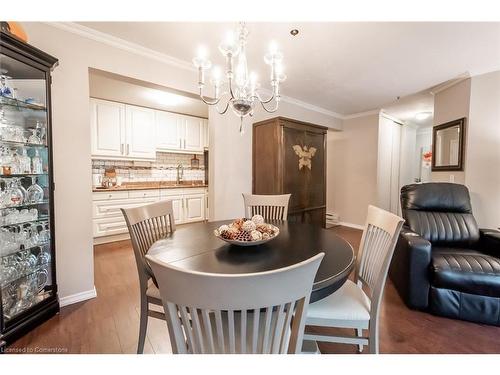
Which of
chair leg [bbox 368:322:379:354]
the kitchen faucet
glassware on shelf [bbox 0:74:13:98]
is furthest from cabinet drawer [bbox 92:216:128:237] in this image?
chair leg [bbox 368:322:379:354]

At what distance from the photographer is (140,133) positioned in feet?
12.7

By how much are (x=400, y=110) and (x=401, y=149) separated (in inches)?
47.7

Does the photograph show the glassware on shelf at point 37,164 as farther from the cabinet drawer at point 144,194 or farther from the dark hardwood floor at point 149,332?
the cabinet drawer at point 144,194

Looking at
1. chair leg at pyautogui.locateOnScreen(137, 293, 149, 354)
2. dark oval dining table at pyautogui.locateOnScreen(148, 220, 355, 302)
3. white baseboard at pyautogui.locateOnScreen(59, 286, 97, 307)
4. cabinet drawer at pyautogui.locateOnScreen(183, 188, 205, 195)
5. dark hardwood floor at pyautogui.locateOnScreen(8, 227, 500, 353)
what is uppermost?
cabinet drawer at pyautogui.locateOnScreen(183, 188, 205, 195)

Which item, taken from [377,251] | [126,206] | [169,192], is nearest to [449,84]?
[377,251]

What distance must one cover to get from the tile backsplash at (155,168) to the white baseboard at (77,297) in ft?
7.82

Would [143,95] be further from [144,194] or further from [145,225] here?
[145,225]

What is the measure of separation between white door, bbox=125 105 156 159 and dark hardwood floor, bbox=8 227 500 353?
2439mm

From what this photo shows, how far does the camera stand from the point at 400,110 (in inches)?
172

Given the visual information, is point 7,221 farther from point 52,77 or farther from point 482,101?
point 482,101

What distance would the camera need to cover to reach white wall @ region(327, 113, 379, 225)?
4.41m

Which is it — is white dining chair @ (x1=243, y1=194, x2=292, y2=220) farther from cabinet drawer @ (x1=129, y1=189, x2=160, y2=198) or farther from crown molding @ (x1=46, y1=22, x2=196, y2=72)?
cabinet drawer @ (x1=129, y1=189, x2=160, y2=198)

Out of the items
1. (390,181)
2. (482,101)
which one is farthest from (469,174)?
(390,181)

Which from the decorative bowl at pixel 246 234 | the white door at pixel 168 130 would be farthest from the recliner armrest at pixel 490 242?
the white door at pixel 168 130
